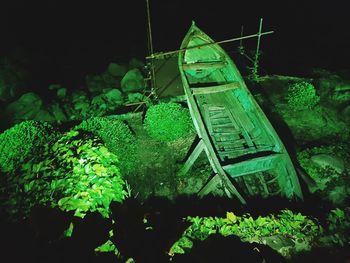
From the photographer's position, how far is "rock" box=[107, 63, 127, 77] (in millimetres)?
12023

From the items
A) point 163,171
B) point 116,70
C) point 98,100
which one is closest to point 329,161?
point 163,171

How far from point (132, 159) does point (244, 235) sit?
14.1ft

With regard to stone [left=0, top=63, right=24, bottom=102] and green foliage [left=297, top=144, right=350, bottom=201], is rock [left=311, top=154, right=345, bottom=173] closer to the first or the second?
green foliage [left=297, top=144, right=350, bottom=201]

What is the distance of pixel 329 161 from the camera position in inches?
281

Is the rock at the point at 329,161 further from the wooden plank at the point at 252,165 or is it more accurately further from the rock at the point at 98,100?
the rock at the point at 98,100

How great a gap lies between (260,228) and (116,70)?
32.3 ft

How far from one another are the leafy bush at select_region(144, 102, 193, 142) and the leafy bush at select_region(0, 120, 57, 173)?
3071 mm

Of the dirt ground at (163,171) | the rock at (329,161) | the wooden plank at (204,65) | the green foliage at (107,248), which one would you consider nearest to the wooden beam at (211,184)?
the dirt ground at (163,171)

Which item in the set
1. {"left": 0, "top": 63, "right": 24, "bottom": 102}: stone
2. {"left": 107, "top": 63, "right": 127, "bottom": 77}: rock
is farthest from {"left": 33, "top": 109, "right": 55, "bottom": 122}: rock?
{"left": 107, "top": 63, "right": 127, "bottom": 77}: rock

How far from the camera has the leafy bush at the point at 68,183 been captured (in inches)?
157

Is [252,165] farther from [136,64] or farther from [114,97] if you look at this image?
[136,64]

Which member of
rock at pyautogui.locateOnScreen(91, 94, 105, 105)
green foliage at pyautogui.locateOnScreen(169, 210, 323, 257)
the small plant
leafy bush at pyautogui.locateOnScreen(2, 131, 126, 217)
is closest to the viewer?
leafy bush at pyautogui.locateOnScreen(2, 131, 126, 217)

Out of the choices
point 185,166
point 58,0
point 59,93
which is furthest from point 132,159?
point 58,0

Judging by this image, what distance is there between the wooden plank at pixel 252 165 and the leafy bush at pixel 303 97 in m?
3.94
